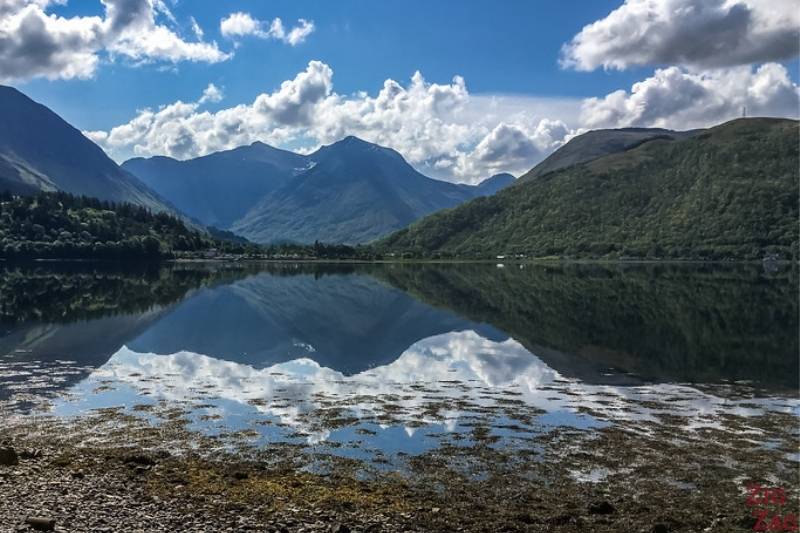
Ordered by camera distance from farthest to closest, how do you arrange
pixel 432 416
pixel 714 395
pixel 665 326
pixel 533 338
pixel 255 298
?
pixel 255 298
pixel 665 326
pixel 533 338
pixel 714 395
pixel 432 416

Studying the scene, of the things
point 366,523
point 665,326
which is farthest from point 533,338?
point 366,523

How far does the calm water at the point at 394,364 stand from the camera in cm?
3581

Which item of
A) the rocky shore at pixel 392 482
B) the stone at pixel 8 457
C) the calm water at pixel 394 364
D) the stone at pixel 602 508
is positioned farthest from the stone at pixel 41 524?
the stone at pixel 602 508

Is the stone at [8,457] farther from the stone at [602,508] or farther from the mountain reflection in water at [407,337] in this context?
the stone at [602,508]

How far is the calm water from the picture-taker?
117 ft

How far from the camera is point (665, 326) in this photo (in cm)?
7550

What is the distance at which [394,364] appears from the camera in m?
54.8

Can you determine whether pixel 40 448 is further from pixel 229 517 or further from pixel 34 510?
pixel 229 517

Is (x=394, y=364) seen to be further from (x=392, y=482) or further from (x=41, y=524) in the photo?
(x=41, y=524)

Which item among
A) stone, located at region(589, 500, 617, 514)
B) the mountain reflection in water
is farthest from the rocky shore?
the mountain reflection in water

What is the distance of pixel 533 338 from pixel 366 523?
165 ft

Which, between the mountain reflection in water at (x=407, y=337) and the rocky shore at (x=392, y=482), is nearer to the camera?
the rocky shore at (x=392, y=482)

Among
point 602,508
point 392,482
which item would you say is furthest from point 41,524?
point 602,508

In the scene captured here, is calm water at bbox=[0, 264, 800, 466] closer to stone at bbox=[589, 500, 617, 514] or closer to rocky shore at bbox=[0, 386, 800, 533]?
rocky shore at bbox=[0, 386, 800, 533]
